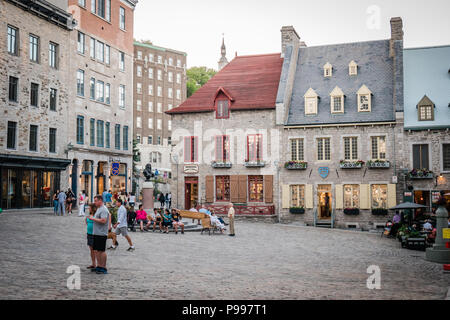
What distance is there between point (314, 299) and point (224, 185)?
26.7 metres

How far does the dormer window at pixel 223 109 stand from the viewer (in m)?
36.0

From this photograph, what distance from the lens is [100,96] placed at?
4034 cm

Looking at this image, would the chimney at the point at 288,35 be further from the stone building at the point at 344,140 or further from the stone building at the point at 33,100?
the stone building at the point at 33,100

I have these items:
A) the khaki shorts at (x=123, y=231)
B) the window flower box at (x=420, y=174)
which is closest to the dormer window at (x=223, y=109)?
the window flower box at (x=420, y=174)

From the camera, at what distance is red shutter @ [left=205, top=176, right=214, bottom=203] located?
35.7 meters

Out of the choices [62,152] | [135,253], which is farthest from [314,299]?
[62,152]

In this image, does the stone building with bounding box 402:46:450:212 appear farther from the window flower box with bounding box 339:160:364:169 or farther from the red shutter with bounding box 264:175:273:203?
the red shutter with bounding box 264:175:273:203

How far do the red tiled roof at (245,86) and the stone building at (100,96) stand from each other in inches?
258

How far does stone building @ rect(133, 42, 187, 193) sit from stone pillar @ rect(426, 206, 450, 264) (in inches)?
2416

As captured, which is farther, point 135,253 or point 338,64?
point 338,64

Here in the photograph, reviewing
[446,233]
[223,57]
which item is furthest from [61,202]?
[223,57]

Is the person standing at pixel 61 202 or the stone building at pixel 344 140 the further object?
the stone building at pixel 344 140

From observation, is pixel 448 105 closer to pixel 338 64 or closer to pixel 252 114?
pixel 338 64

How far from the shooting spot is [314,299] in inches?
362
